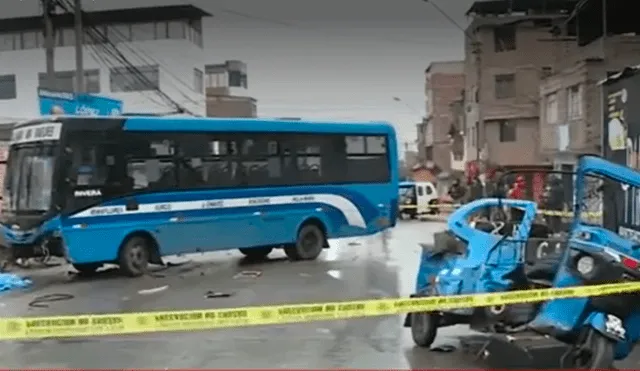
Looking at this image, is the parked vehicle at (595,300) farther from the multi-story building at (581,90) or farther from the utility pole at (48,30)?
the multi-story building at (581,90)

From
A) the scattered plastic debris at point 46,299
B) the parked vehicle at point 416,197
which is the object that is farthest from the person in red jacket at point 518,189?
the parked vehicle at point 416,197

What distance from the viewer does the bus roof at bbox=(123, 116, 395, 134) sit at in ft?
33.9

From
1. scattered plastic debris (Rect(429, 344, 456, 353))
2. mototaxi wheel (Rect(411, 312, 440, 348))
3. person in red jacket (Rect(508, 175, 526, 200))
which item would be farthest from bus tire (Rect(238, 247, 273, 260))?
Result: scattered plastic debris (Rect(429, 344, 456, 353))

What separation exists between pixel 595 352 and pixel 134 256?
6.95m

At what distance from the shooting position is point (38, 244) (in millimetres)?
9586

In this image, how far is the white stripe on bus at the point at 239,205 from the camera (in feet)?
32.5

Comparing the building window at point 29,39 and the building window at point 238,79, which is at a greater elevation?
the building window at point 29,39

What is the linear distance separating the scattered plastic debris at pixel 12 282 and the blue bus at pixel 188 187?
33 cm

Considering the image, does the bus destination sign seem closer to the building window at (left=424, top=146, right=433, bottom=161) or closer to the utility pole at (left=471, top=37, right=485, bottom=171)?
the building window at (left=424, top=146, right=433, bottom=161)

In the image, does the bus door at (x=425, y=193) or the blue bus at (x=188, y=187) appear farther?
the bus door at (x=425, y=193)

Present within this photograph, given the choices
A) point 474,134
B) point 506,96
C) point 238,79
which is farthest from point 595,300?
point 474,134

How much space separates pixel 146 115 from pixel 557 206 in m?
5.14

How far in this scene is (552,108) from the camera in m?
20.5

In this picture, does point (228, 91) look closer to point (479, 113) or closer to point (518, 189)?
point (518, 189)
